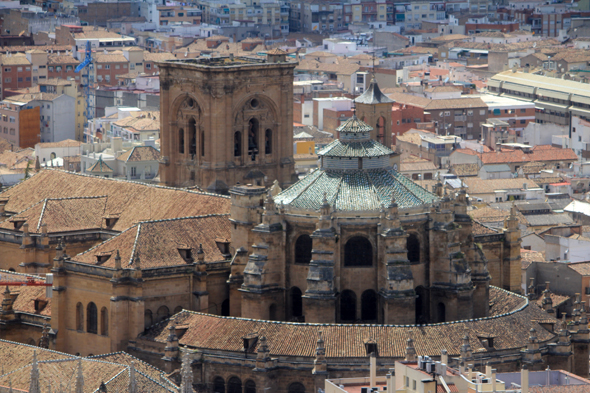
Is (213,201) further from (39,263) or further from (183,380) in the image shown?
(183,380)

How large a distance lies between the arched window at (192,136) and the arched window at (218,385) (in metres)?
34.5

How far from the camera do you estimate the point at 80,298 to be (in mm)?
116750

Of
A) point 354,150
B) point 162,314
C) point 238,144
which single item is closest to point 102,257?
point 162,314

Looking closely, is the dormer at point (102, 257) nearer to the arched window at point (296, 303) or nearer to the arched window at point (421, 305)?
the arched window at point (296, 303)

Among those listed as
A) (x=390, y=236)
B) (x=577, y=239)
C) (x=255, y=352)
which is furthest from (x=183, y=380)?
(x=577, y=239)

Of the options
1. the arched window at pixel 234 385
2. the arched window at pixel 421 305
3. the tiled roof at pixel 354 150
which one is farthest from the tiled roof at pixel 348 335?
the tiled roof at pixel 354 150

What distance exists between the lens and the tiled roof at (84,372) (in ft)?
338

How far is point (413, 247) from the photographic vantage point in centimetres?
11512

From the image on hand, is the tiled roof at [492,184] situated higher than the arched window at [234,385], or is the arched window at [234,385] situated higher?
the tiled roof at [492,184]

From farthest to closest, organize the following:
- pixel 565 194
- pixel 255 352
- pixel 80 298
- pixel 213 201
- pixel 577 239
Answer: pixel 565 194
pixel 577 239
pixel 213 201
pixel 80 298
pixel 255 352

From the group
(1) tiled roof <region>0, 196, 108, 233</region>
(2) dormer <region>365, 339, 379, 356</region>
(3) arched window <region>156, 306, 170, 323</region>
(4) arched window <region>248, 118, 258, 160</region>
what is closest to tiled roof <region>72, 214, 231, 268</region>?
(3) arched window <region>156, 306, 170, 323</region>

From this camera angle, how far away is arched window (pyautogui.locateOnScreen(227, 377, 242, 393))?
109m

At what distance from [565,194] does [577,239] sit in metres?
30.3

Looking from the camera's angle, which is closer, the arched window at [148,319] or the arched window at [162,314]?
the arched window at [148,319]
